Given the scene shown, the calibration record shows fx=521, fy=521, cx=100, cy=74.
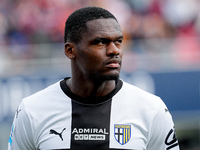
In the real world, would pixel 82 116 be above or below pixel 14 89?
below

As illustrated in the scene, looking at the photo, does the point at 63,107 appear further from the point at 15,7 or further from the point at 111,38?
the point at 15,7

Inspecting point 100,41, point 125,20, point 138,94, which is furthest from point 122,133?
point 125,20

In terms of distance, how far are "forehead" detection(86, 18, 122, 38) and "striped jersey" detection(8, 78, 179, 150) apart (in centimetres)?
45

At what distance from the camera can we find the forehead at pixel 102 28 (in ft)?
11.4

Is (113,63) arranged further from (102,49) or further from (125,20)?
(125,20)

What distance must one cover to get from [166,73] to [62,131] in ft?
19.7

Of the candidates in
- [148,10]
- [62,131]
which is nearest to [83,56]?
[62,131]

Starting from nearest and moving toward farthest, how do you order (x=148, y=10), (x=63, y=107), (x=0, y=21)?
(x=63, y=107), (x=0, y=21), (x=148, y=10)

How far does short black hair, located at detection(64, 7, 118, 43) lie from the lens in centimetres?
355

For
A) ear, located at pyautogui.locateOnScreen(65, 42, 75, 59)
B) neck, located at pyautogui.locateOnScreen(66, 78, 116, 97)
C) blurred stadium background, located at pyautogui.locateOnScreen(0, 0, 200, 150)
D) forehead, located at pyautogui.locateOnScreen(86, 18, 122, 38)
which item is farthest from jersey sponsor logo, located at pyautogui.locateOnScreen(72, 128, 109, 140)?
blurred stadium background, located at pyautogui.locateOnScreen(0, 0, 200, 150)

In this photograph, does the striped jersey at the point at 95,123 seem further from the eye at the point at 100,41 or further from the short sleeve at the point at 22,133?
the eye at the point at 100,41

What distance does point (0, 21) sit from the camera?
1016cm

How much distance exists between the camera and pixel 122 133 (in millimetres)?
3551

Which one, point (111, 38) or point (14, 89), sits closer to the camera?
point (111, 38)
